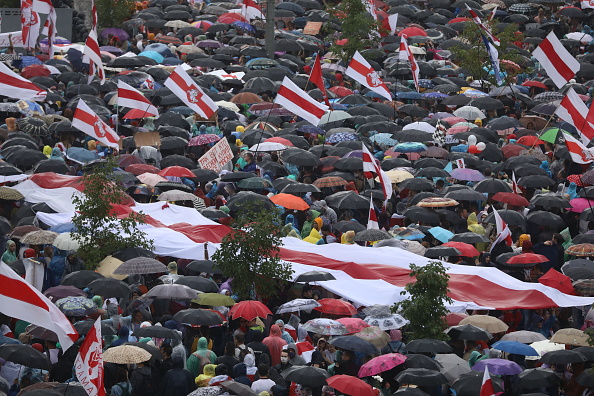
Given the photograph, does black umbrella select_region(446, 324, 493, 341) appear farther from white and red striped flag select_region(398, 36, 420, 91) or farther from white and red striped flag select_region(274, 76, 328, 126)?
white and red striped flag select_region(398, 36, 420, 91)

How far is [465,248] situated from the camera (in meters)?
20.7

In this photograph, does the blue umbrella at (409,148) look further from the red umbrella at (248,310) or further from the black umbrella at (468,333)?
the red umbrella at (248,310)

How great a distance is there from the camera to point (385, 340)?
1647 centimetres

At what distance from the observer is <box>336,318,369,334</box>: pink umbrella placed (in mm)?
16484

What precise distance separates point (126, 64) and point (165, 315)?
1883cm

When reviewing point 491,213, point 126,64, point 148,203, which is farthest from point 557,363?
point 126,64

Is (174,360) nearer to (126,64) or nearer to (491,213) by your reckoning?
(491,213)

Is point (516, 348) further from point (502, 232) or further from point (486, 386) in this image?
point (502, 232)

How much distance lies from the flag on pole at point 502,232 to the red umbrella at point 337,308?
3.90m

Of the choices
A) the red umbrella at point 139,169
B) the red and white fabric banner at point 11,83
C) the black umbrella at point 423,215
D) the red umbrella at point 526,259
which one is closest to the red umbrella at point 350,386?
the red umbrella at point 526,259

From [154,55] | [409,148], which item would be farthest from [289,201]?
[154,55]

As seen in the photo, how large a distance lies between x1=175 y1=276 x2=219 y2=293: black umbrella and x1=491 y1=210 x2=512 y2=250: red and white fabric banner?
5.39 metres

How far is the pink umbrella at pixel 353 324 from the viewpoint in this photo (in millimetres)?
16484

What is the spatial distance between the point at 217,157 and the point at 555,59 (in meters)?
7.91
